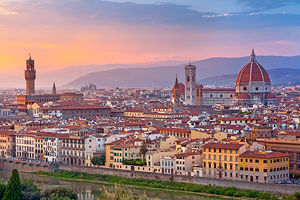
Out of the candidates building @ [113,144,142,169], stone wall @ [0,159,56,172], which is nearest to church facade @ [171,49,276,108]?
stone wall @ [0,159,56,172]

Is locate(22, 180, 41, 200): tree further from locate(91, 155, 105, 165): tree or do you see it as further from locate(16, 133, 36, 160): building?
locate(16, 133, 36, 160): building

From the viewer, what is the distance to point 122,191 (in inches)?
1136

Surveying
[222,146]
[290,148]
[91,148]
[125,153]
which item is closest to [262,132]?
[290,148]

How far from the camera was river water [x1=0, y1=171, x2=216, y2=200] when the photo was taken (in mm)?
38625

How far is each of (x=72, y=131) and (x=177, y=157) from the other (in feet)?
47.6

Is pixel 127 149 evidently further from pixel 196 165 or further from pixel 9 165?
pixel 9 165

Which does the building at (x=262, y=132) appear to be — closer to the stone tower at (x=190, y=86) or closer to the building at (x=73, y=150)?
the building at (x=73, y=150)

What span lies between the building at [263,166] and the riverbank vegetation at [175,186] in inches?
54.4

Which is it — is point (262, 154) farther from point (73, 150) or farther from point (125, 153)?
point (73, 150)

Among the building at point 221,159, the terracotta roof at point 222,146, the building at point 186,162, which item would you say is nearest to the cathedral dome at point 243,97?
the building at point 186,162

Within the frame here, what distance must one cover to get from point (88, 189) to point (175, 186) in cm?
608

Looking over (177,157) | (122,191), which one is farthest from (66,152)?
(122,191)

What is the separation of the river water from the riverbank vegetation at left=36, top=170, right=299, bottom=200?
0.62m

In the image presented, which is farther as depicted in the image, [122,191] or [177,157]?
[177,157]
